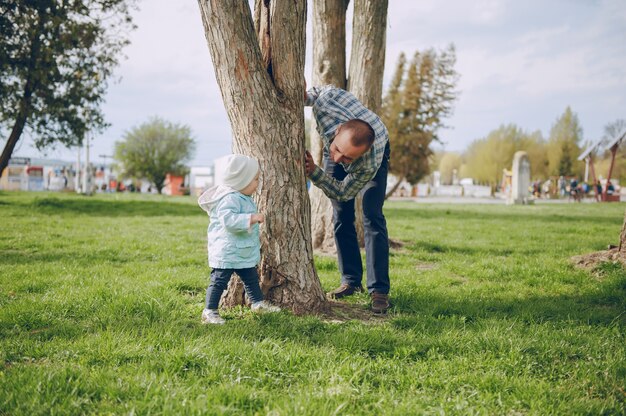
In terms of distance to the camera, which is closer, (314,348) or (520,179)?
(314,348)

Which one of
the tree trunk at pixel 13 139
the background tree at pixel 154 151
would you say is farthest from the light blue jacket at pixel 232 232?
→ the background tree at pixel 154 151

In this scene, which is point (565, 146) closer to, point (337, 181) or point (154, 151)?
point (154, 151)

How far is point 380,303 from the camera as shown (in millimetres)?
4492

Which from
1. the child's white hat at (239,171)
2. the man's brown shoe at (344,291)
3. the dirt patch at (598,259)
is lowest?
the man's brown shoe at (344,291)

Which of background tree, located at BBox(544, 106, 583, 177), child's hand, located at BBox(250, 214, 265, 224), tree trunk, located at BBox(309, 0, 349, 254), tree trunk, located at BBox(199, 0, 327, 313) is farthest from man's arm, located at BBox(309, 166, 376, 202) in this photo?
background tree, located at BBox(544, 106, 583, 177)

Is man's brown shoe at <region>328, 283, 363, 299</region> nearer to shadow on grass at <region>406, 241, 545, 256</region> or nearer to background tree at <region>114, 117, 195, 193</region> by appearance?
shadow on grass at <region>406, 241, 545, 256</region>

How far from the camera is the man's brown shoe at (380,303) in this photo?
14.7 feet

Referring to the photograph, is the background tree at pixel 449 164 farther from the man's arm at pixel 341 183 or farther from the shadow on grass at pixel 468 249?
the man's arm at pixel 341 183

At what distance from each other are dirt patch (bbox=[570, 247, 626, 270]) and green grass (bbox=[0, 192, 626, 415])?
24 centimetres

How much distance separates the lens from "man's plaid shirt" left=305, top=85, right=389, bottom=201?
4434 mm

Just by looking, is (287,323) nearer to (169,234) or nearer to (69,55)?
(169,234)

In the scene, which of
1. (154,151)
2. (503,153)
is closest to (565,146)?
(503,153)

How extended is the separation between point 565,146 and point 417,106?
132 ft

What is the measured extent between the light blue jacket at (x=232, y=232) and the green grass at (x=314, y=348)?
50cm
